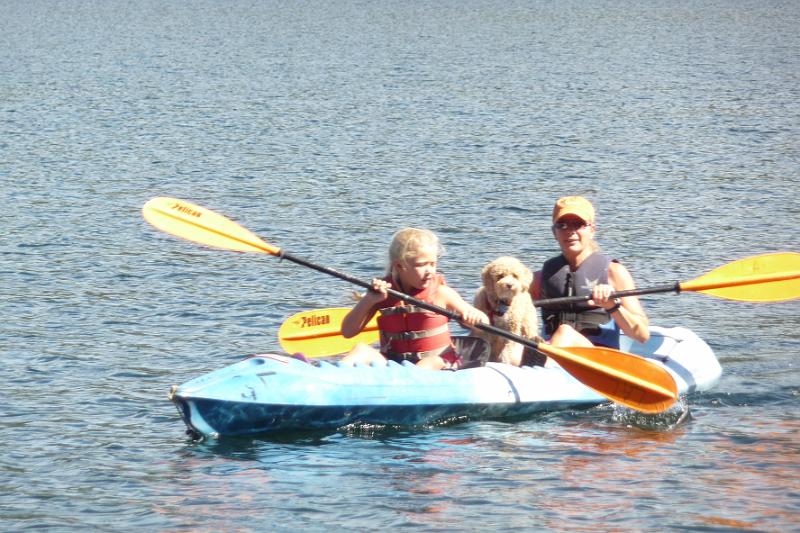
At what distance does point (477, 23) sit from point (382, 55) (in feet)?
39.2

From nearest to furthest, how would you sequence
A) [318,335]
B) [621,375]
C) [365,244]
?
[621,375] → [318,335] → [365,244]

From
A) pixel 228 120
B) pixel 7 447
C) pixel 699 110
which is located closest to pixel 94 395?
pixel 7 447

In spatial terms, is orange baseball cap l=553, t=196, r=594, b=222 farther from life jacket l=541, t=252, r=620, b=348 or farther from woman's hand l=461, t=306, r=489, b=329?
woman's hand l=461, t=306, r=489, b=329

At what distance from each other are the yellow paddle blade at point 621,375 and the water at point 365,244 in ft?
0.67

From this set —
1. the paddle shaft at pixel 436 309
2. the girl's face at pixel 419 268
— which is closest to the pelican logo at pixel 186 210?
the paddle shaft at pixel 436 309

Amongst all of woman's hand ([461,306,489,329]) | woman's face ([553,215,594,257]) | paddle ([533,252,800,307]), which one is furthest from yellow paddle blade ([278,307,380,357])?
paddle ([533,252,800,307])

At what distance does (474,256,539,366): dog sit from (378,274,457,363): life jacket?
318mm

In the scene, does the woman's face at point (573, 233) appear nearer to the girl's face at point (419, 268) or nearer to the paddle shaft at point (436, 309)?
the paddle shaft at point (436, 309)

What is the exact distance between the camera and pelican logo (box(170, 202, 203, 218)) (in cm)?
853

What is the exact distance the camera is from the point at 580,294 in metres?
8.33

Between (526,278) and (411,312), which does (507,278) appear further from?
(411,312)

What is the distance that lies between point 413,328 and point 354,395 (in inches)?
25.8

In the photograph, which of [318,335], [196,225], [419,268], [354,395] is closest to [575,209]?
[419,268]

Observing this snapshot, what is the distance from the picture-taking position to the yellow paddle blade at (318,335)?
29.9 feet
